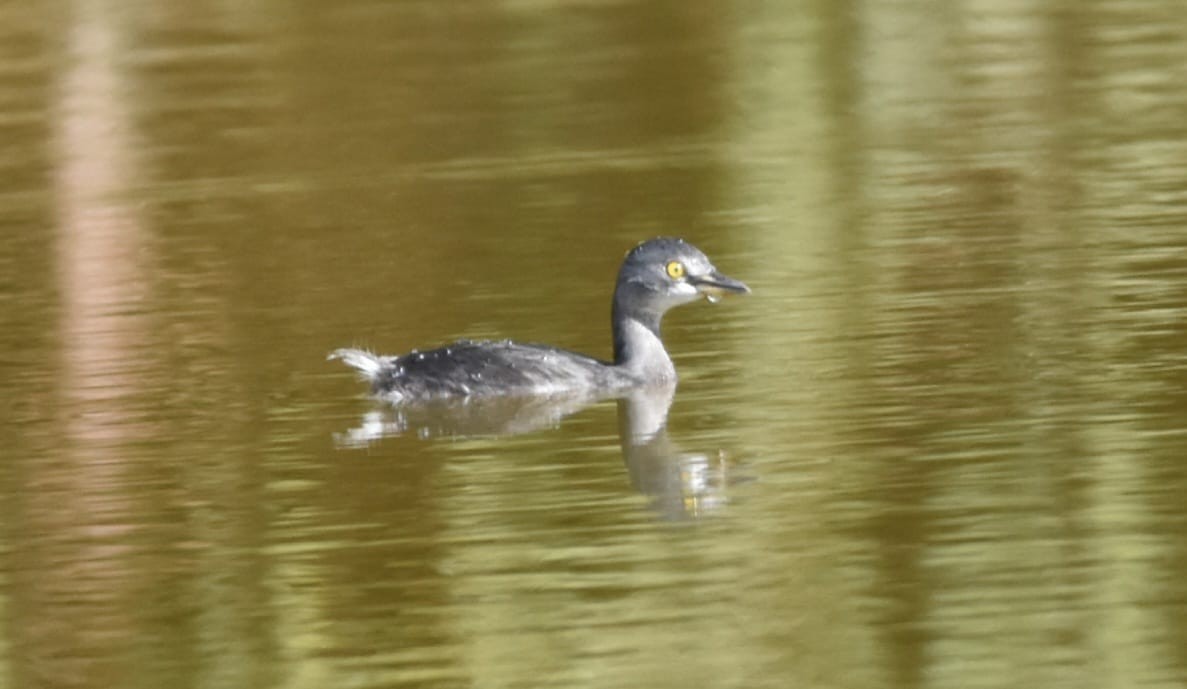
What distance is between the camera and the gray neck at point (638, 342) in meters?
14.0

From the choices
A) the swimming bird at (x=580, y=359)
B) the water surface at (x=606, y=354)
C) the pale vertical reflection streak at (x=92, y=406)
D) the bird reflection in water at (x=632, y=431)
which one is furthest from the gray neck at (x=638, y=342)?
the pale vertical reflection streak at (x=92, y=406)

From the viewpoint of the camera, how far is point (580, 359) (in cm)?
1391

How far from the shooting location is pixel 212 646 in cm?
995

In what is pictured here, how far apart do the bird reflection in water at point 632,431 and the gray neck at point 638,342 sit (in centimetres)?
10

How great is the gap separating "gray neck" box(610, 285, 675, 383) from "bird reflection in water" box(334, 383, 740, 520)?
0.34 feet

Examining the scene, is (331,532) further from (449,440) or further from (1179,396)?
(1179,396)

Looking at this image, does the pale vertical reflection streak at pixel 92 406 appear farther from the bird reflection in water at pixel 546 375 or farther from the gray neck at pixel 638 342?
the gray neck at pixel 638 342

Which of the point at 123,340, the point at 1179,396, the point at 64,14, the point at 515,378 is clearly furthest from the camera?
the point at 64,14

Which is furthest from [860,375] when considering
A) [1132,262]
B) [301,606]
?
[301,606]

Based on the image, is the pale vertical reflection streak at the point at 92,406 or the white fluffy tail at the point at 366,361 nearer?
the pale vertical reflection streak at the point at 92,406

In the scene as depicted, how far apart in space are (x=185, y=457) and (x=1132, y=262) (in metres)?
5.84

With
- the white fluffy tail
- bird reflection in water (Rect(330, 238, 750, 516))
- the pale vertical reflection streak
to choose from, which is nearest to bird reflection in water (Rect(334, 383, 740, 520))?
bird reflection in water (Rect(330, 238, 750, 516))

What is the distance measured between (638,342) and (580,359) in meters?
0.35

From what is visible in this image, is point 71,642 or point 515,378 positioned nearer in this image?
point 71,642
